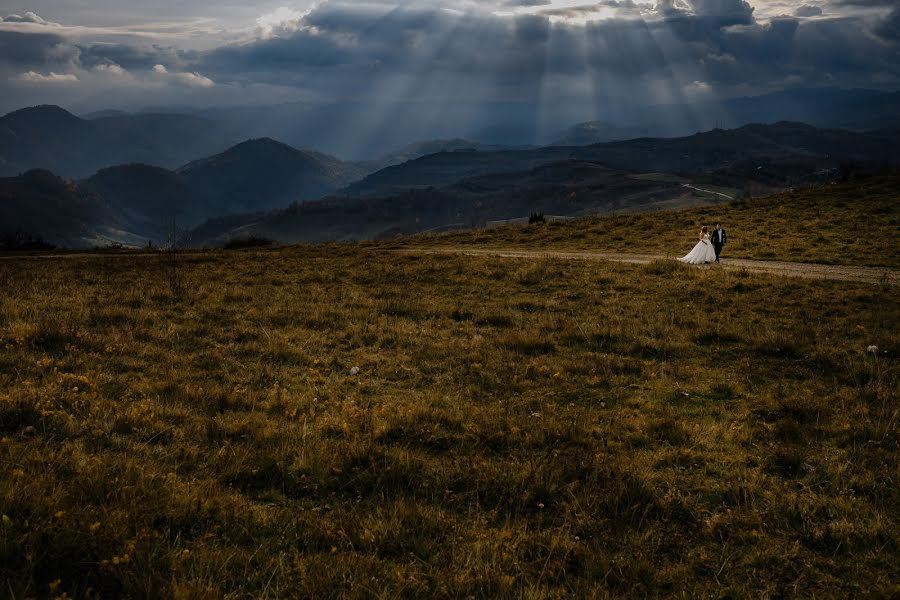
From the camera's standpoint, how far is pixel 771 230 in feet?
119

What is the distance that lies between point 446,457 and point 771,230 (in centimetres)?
3619

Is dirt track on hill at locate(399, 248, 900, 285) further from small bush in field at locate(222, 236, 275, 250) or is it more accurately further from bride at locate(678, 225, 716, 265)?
small bush in field at locate(222, 236, 275, 250)

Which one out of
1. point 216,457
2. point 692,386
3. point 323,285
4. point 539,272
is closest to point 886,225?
point 539,272

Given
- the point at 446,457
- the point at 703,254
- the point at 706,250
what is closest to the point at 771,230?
the point at 706,250

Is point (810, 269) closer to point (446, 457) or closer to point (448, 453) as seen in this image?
point (448, 453)

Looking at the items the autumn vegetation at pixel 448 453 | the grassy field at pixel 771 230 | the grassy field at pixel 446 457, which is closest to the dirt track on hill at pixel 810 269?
the grassy field at pixel 771 230

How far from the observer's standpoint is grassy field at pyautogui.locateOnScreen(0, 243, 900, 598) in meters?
5.05

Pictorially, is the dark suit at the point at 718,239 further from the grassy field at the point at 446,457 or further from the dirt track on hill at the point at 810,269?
the grassy field at the point at 446,457

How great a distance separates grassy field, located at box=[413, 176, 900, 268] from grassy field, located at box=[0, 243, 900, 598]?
14.9 m

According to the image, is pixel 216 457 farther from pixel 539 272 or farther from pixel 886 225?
pixel 886 225

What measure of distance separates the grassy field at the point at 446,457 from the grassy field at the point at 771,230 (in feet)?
49.0

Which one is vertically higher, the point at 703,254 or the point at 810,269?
the point at 703,254

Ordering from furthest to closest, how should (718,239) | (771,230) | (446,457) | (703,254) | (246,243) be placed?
1. (246,243)
2. (771,230)
3. (718,239)
4. (703,254)
5. (446,457)

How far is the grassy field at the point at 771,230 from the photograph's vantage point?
29.2 m
